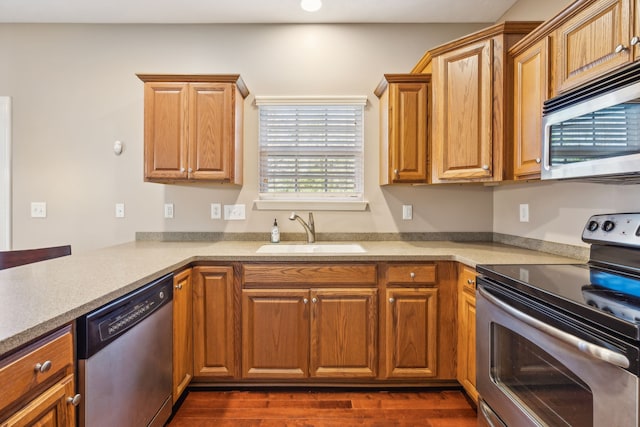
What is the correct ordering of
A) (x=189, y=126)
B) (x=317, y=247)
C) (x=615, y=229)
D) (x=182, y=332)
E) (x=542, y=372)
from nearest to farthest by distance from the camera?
(x=542, y=372) < (x=615, y=229) < (x=182, y=332) < (x=189, y=126) < (x=317, y=247)

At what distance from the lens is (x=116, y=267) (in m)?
1.55

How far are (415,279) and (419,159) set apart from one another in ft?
2.76

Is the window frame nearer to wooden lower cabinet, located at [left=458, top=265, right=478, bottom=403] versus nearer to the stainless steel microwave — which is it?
wooden lower cabinet, located at [left=458, top=265, right=478, bottom=403]

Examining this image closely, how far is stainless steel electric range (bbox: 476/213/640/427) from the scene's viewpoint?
841 millimetres

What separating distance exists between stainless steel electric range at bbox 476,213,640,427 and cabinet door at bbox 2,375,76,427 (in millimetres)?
1485

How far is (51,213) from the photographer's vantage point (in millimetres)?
2549

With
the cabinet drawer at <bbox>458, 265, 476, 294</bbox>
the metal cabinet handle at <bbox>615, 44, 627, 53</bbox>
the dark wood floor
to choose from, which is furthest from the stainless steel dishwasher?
the metal cabinet handle at <bbox>615, 44, 627, 53</bbox>

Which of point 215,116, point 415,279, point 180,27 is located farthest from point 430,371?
point 180,27

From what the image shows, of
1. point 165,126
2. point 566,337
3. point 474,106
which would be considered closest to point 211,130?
point 165,126

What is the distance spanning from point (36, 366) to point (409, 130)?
7.19 feet

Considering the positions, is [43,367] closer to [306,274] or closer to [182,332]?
[182,332]

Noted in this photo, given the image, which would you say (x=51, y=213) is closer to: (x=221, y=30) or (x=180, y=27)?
(x=180, y=27)

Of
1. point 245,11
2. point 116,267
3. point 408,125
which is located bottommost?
point 116,267

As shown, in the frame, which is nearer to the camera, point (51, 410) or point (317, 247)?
point (51, 410)
